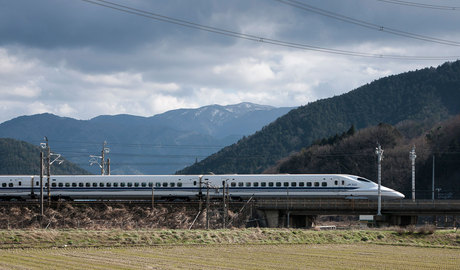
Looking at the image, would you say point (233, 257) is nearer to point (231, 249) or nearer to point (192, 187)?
point (231, 249)

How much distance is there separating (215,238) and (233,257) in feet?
33.2

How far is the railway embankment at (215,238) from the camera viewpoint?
46.8m

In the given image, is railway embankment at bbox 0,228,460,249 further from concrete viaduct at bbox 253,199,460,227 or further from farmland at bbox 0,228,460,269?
concrete viaduct at bbox 253,199,460,227

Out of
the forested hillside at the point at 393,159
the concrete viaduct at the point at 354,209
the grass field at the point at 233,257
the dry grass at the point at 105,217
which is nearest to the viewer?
the grass field at the point at 233,257

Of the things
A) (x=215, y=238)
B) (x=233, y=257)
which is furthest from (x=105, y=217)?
(x=233, y=257)

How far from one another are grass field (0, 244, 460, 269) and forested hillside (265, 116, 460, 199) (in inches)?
3030

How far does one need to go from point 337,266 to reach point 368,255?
661 centimetres

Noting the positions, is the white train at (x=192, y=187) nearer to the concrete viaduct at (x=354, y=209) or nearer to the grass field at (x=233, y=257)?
the concrete viaduct at (x=354, y=209)

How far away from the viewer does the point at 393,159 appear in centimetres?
14162

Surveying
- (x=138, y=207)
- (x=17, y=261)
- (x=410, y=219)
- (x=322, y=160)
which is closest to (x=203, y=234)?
(x=17, y=261)

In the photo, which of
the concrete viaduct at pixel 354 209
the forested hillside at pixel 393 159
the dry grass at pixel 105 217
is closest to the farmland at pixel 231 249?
the concrete viaduct at pixel 354 209

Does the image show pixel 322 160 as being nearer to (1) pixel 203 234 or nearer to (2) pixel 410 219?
(2) pixel 410 219

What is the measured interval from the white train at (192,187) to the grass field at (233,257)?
2453 cm

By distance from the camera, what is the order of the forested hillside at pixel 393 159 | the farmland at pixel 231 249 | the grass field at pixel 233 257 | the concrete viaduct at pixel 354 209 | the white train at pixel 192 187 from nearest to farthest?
the grass field at pixel 233 257, the farmland at pixel 231 249, the concrete viaduct at pixel 354 209, the white train at pixel 192 187, the forested hillside at pixel 393 159
